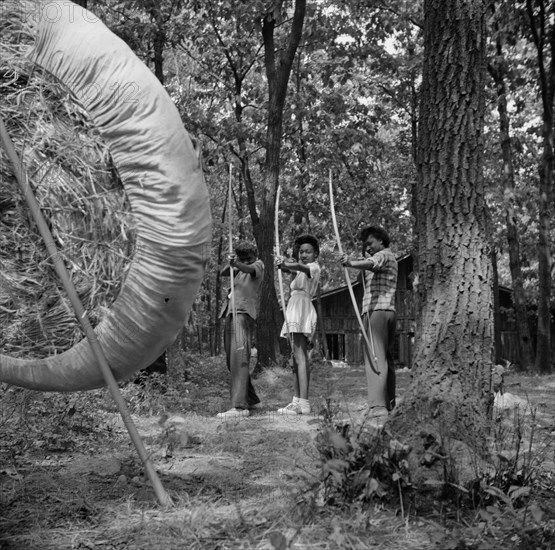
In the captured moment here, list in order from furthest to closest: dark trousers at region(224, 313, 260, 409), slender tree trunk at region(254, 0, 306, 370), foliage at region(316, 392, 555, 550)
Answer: slender tree trunk at region(254, 0, 306, 370)
dark trousers at region(224, 313, 260, 409)
foliage at region(316, 392, 555, 550)

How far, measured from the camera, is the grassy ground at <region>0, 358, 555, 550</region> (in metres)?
3.04

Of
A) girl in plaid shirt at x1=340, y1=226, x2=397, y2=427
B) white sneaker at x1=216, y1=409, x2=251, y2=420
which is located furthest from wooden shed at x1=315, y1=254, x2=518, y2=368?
girl in plaid shirt at x1=340, y1=226, x2=397, y2=427

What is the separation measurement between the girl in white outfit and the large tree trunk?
291cm

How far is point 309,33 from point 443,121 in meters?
11.0

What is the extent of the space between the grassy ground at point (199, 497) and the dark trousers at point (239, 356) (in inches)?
37.0

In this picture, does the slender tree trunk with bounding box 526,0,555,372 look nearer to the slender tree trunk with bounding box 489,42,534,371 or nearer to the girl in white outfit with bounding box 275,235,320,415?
the slender tree trunk with bounding box 489,42,534,371

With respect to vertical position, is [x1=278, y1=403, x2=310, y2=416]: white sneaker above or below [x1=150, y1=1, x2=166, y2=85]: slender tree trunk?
below

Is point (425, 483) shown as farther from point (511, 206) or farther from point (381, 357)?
point (511, 206)

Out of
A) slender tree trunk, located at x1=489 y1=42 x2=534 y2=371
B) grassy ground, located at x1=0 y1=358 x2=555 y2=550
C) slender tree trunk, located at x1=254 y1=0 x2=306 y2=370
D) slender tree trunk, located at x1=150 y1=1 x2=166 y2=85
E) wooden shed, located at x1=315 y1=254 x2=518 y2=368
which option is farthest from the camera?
wooden shed, located at x1=315 y1=254 x2=518 y2=368

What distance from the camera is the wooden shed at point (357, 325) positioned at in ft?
106

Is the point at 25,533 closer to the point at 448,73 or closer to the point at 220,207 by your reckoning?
the point at 448,73

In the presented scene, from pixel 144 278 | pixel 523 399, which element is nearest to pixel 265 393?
pixel 523 399

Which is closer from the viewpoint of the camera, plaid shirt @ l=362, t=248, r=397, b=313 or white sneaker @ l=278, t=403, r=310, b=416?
plaid shirt @ l=362, t=248, r=397, b=313

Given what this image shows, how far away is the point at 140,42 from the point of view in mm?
11789
